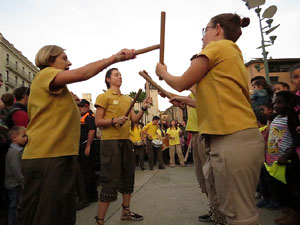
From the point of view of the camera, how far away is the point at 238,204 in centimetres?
143

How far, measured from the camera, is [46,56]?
196 cm

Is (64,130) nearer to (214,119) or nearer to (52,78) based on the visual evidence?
(52,78)

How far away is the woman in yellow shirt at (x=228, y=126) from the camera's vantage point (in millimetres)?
1447

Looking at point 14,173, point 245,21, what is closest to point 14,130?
point 14,173

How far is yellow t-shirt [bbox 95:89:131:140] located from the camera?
3.13 metres

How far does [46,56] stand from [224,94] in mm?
1494

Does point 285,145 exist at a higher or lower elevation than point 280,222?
higher

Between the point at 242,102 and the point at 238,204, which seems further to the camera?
the point at 242,102

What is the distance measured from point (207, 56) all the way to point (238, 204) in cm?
98

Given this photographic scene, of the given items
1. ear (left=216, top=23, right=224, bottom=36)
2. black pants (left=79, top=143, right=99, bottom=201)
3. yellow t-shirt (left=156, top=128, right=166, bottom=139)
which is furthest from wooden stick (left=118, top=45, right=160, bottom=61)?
yellow t-shirt (left=156, top=128, right=166, bottom=139)

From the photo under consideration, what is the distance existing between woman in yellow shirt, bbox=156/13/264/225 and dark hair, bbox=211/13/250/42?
18 cm

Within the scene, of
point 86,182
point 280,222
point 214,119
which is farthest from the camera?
point 86,182

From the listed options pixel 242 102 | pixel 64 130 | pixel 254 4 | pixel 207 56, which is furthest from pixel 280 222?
pixel 254 4

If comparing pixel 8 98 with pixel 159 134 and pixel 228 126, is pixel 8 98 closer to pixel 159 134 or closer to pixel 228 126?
pixel 228 126
